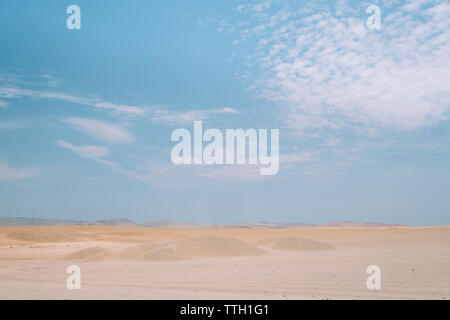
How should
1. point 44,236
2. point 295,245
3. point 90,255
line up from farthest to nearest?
point 44,236
point 295,245
point 90,255

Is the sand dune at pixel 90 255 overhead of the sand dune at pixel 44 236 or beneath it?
beneath

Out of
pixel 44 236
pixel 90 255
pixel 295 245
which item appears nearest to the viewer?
pixel 90 255

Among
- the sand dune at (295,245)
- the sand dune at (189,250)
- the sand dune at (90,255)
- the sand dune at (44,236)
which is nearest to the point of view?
the sand dune at (189,250)

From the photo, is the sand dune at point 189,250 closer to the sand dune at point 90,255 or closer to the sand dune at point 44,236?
the sand dune at point 90,255

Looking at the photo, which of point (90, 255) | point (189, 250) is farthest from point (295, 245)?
point (90, 255)

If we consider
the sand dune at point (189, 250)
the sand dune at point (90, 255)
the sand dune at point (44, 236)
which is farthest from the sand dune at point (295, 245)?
the sand dune at point (44, 236)

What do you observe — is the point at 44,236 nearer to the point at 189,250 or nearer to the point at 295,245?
the point at 189,250

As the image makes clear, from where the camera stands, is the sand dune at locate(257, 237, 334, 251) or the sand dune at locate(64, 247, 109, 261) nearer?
the sand dune at locate(64, 247, 109, 261)

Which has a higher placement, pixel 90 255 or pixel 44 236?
pixel 44 236

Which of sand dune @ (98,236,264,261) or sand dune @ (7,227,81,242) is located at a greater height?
sand dune @ (7,227,81,242)

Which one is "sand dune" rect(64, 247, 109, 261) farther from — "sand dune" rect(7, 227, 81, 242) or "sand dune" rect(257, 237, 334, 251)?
"sand dune" rect(7, 227, 81, 242)

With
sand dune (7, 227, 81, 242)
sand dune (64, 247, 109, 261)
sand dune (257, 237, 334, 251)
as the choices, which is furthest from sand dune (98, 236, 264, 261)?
sand dune (7, 227, 81, 242)

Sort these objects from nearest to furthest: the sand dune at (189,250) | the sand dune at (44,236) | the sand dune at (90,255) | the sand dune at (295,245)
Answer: the sand dune at (189,250) → the sand dune at (90,255) → the sand dune at (295,245) → the sand dune at (44,236)
